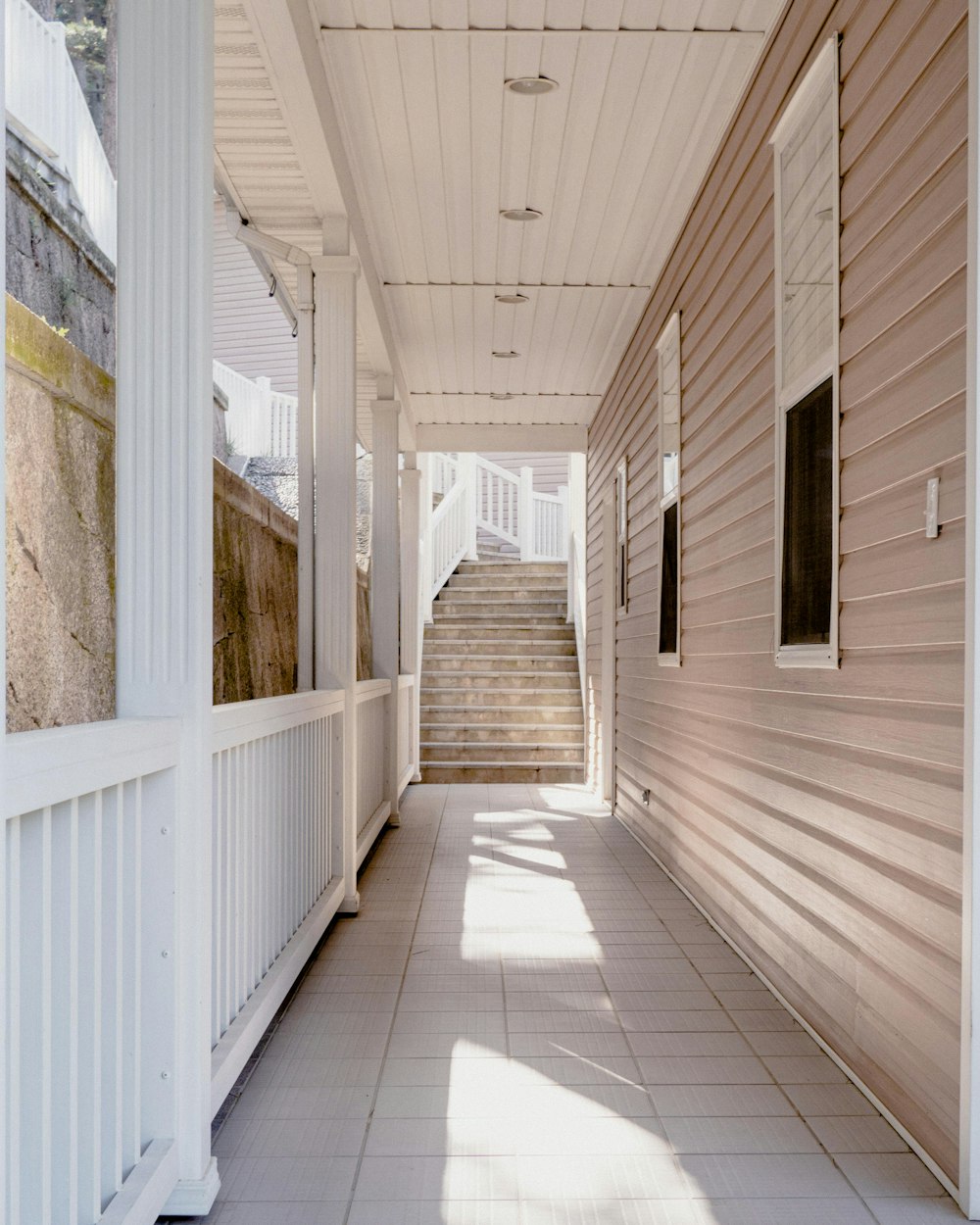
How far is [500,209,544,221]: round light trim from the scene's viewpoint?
5.12 m

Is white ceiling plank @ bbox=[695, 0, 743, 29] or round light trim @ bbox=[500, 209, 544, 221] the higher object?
white ceiling plank @ bbox=[695, 0, 743, 29]

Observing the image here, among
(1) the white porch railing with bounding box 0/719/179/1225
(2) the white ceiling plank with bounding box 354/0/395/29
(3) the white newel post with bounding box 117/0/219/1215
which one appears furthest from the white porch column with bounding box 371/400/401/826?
(1) the white porch railing with bounding box 0/719/179/1225

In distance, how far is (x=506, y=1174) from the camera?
7.69 ft

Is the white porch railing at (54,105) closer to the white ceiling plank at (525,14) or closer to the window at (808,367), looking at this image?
the white ceiling plank at (525,14)

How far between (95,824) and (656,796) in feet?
14.9

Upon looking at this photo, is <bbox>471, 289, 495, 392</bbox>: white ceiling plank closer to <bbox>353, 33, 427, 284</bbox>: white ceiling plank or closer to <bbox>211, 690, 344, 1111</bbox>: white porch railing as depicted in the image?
<bbox>353, 33, 427, 284</bbox>: white ceiling plank

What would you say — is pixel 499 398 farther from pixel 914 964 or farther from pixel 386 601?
pixel 914 964

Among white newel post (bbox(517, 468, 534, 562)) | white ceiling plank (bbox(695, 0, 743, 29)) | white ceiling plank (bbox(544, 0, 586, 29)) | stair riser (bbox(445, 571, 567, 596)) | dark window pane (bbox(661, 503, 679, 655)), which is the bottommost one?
dark window pane (bbox(661, 503, 679, 655))

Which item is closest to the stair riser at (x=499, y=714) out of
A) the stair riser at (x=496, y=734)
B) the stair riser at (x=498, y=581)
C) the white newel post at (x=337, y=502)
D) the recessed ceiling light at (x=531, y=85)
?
the stair riser at (x=496, y=734)

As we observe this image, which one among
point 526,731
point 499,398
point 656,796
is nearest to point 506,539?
point 526,731

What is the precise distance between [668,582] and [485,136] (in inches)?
85.6

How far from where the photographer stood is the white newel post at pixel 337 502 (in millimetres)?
4715

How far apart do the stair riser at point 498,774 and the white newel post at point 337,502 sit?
518cm

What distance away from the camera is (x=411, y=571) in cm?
964
